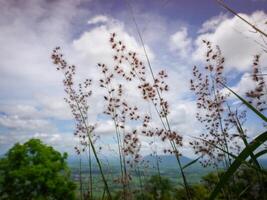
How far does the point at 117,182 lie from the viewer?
4746 mm

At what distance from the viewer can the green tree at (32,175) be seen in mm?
37281

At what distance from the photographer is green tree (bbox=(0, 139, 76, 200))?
37.3 meters

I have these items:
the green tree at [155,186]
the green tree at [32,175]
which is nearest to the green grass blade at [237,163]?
the green tree at [155,186]

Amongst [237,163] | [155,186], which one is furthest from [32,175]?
[237,163]

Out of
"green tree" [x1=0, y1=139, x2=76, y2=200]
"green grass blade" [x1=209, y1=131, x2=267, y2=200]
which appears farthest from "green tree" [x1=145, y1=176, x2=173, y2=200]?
"green tree" [x1=0, y1=139, x2=76, y2=200]

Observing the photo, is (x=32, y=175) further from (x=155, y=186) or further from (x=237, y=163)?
(x=237, y=163)

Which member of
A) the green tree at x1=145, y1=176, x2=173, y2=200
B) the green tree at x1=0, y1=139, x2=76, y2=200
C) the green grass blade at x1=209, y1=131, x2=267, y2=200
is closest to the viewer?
the green grass blade at x1=209, y1=131, x2=267, y2=200

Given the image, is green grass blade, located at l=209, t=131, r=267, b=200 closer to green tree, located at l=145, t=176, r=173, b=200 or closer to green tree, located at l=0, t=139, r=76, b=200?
green tree, located at l=145, t=176, r=173, b=200

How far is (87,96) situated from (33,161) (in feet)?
130

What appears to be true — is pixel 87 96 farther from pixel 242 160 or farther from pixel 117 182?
pixel 242 160

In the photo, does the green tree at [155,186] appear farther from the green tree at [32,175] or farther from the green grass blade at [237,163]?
the green tree at [32,175]

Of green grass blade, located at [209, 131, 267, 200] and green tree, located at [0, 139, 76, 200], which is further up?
green tree, located at [0, 139, 76, 200]

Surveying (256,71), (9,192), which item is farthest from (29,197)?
(256,71)

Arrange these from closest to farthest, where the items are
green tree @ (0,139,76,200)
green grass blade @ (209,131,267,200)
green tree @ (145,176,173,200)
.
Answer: green grass blade @ (209,131,267,200)
green tree @ (145,176,173,200)
green tree @ (0,139,76,200)
